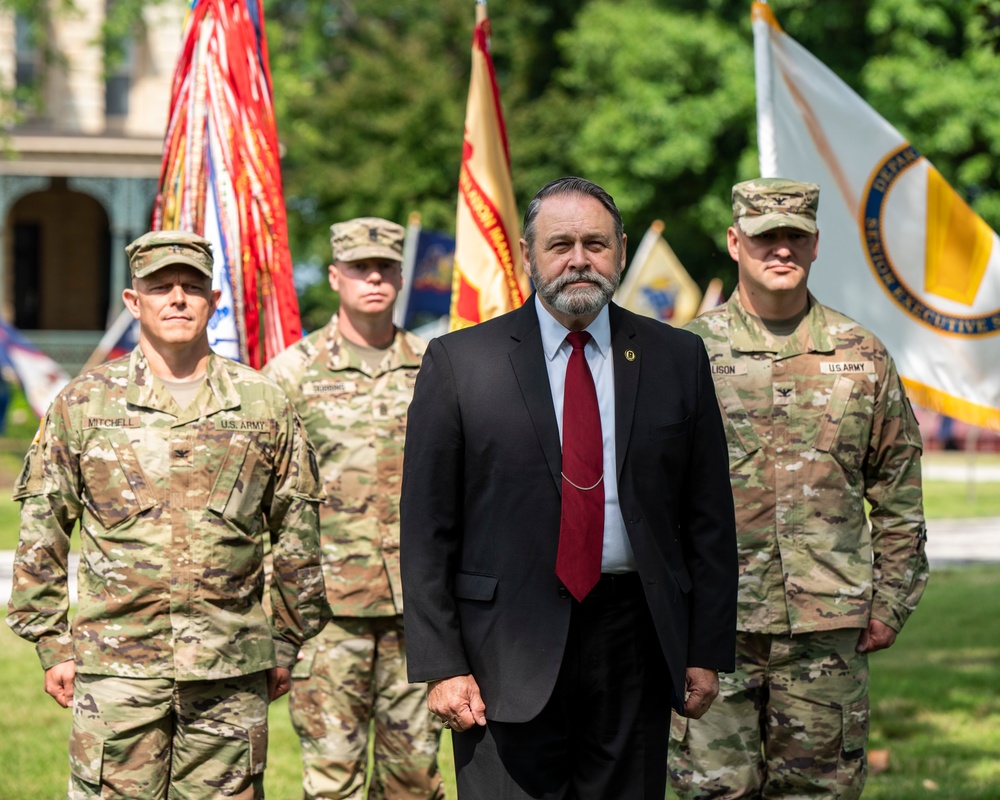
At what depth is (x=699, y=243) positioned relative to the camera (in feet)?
110

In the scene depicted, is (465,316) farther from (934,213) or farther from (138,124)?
(138,124)

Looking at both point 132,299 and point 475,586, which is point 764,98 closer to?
point 132,299

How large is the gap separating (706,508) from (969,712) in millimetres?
5457

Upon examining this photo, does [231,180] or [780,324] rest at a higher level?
[231,180]

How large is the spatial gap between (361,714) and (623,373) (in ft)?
9.61

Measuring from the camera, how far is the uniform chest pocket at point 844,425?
17.6ft

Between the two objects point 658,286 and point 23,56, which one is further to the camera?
point 23,56

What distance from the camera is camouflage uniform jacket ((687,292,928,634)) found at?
5.36 meters

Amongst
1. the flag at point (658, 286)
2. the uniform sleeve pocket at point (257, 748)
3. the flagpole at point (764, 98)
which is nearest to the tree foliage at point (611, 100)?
the flag at point (658, 286)

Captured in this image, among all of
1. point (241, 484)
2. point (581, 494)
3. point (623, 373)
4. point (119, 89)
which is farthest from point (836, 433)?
point (119, 89)

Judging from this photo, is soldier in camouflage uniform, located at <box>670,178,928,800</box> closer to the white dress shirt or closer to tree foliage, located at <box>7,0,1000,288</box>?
the white dress shirt

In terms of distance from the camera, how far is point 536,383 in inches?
160

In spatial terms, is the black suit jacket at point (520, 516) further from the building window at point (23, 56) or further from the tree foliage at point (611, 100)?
the building window at point (23, 56)

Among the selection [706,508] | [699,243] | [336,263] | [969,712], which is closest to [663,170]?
[699,243]
